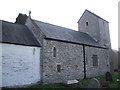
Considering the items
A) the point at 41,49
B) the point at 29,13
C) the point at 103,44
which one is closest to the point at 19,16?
the point at 29,13

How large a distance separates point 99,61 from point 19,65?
46.8 ft

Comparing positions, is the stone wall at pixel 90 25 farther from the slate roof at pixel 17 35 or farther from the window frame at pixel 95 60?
the slate roof at pixel 17 35

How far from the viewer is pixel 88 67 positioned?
789 inches

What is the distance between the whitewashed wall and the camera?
12.1 m

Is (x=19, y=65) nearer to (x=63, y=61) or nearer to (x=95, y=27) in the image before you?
(x=63, y=61)

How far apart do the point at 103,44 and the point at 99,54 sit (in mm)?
2898

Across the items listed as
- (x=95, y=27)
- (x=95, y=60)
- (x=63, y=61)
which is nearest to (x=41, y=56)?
(x=63, y=61)

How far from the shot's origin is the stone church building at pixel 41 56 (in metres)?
12.5

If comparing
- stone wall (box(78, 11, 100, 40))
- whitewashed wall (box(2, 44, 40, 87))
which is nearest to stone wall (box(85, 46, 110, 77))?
stone wall (box(78, 11, 100, 40))

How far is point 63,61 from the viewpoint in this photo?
16.7m

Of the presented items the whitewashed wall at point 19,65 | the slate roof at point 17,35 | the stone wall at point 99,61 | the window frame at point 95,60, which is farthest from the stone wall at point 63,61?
the window frame at point 95,60

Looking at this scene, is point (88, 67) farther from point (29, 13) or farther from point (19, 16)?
point (19, 16)

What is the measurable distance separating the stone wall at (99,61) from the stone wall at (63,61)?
1466 millimetres

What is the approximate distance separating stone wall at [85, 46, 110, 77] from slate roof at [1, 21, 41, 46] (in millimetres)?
8899
